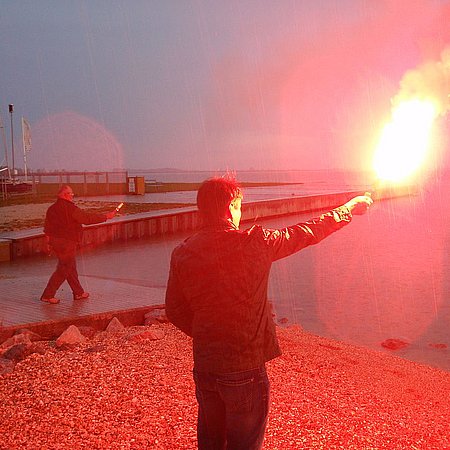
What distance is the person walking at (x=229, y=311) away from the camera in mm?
2857

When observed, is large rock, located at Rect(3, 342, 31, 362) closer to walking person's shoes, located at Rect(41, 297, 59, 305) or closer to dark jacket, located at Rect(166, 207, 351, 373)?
walking person's shoes, located at Rect(41, 297, 59, 305)

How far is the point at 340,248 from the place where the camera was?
26875 mm

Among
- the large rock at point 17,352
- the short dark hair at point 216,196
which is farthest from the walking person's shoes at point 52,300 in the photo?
the short dark hair at point 216,196

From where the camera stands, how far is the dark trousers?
9047mm

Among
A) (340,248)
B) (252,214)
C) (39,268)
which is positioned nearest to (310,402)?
(39,268)

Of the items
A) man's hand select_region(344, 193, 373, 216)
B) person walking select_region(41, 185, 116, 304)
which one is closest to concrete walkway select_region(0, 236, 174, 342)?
person walking select_region(41, 185, 116, 304)

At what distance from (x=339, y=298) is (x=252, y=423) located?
43.4 feet

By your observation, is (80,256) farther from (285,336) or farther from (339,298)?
(285,336)

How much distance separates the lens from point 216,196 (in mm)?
2926

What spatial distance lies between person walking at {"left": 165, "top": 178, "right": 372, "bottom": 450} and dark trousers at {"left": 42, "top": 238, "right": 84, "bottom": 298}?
6.43 metres

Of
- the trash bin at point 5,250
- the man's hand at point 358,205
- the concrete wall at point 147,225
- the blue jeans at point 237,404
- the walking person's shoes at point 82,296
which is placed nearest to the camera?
the blue jeans at point 237,404

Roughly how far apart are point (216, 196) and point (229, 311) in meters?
0.57

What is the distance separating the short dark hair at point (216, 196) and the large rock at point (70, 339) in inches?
184

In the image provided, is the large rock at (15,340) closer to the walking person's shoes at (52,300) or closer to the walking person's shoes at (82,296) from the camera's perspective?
the walking person's shoes at (52,300)
